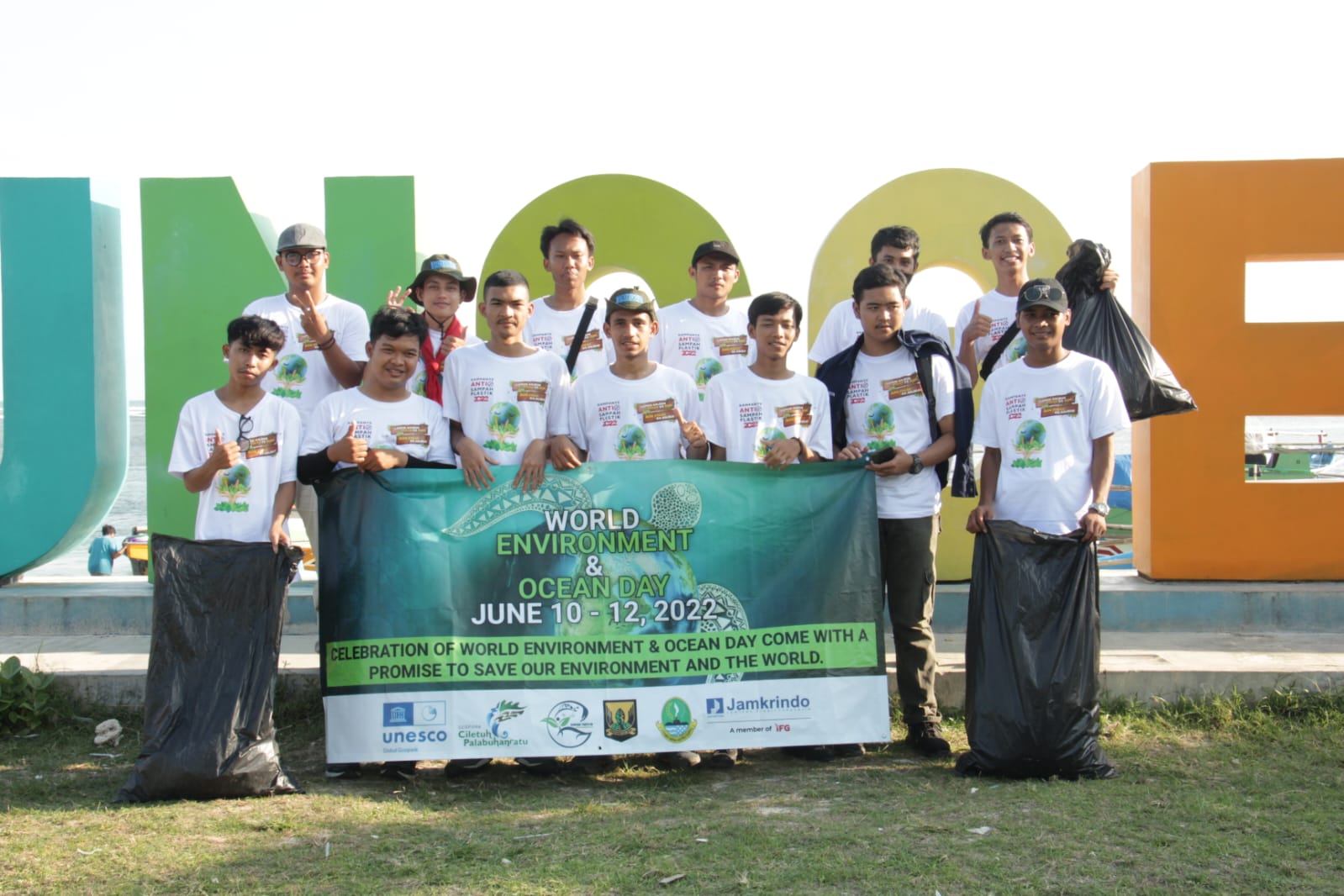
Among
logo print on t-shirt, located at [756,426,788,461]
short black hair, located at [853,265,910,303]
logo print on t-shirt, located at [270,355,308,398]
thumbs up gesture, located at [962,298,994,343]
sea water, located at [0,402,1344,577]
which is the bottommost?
sea water, located at [0,402,1344,577]

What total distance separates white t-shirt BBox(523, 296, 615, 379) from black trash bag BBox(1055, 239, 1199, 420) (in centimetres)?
225

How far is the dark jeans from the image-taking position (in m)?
5.17

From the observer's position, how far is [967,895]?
3.47m

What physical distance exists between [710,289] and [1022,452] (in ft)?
5.83

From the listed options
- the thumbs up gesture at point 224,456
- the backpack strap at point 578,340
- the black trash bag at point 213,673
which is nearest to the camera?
the black trash bag at point 213,673

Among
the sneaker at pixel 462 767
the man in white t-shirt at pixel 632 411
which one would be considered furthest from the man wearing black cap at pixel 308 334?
the sneaker at pixel 462 767

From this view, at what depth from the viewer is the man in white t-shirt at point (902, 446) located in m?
5.07

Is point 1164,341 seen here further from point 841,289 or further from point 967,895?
point 967,895

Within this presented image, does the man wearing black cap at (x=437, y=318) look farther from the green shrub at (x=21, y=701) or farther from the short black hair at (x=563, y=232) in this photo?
the green shrub at (x=21, y=701)

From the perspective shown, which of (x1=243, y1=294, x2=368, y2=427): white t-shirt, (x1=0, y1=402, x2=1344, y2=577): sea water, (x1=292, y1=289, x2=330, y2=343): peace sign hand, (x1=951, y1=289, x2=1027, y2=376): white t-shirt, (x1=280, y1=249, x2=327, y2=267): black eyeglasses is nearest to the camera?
(x1=292, y1=289, x2=330, y2=343): peace sign hand

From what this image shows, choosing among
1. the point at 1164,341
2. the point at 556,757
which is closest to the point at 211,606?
the point at 556,757

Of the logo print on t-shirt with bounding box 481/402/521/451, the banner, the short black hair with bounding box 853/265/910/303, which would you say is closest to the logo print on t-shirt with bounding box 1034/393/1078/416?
the short black hair with bounding box 853/265/910/303

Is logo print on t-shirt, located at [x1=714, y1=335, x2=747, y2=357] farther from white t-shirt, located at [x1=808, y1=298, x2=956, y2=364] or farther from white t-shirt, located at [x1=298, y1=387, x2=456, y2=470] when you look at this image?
white t-shirt, located at [x1=298, y1=387, x2=456, y2=470]

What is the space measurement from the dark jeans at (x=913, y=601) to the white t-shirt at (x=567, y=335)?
161cm
